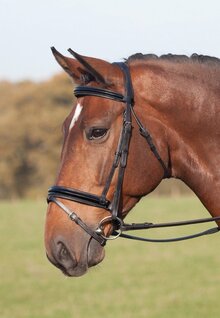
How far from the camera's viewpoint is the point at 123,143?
5.04 m

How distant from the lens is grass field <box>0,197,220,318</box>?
43.8ft

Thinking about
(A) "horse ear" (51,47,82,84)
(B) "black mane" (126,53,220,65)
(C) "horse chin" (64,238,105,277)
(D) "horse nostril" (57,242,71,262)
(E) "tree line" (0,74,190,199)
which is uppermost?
(E) "tree line" (0,74,190,199)

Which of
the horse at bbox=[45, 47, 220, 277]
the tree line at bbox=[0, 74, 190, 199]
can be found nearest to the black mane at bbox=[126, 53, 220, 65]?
the horse at bbox=[45, 47, 220, 277]

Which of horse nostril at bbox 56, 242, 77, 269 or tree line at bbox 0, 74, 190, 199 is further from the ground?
tree line at bbox 0, 74, 190, 199

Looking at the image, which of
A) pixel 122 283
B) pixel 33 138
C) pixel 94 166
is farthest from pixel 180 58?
pixel 33 138

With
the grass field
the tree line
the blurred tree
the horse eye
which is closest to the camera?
the horse eye

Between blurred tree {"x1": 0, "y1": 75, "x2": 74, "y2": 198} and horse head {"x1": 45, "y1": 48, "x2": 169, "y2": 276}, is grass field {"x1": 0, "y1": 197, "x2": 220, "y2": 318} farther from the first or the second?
blurred tree {"x1": 0, "y1": 75, "x2": 74, "y2": 198}

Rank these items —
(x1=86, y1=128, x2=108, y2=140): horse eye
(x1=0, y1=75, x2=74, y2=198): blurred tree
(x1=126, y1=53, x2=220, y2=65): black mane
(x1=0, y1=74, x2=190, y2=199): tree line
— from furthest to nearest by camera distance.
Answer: (x1=0, y1=75, x2=74, y2=198): blurred tree, (x1=0, y1=74, x2=190, y2=199): tree line, (x1=126, y1=53, x2=220, y2=65): black mane, (x1=86, y1=128, x2=108, y2=140): horse eye

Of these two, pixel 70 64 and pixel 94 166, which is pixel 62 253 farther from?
pixel 70 64

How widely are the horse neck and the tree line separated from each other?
49342 mm

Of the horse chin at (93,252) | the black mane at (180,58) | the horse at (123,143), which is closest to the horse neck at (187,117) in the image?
the horse at (123,143)

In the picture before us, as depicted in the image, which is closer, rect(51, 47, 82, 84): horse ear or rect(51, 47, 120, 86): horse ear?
rect(51, 47, 120, 86): horse ear

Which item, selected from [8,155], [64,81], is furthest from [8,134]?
[64,81]

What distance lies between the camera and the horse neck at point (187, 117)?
523cm
